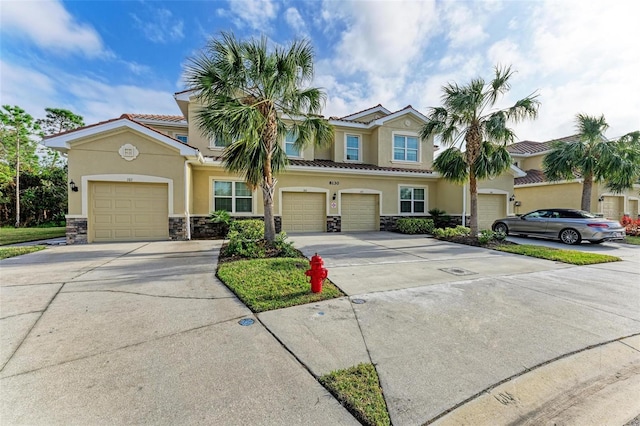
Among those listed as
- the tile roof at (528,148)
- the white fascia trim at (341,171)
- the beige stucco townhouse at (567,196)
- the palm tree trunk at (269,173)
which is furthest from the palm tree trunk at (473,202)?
the tile roof at (528,148)

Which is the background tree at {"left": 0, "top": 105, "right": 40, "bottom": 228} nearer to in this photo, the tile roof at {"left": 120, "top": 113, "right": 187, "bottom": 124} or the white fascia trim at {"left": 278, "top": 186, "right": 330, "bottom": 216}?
the tile roof at {"left": 120, "top": 113, "right": 187, "bottom": 124}

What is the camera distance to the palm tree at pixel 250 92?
24.6ft

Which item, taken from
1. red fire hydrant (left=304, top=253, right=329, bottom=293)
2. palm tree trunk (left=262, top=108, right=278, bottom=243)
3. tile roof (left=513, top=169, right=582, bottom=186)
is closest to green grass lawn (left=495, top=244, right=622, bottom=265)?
red fire hydrant (left=304, top=253, right=329, bottom=293)

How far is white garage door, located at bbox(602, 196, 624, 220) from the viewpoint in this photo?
60.7ft

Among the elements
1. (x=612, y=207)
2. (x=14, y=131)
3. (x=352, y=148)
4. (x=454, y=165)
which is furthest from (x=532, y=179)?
(x=14, y=131)

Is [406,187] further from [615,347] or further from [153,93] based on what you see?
[153,93]

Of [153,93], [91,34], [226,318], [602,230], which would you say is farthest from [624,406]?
[153,93]

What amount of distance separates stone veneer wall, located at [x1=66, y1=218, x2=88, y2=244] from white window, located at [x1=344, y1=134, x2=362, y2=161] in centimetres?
1289

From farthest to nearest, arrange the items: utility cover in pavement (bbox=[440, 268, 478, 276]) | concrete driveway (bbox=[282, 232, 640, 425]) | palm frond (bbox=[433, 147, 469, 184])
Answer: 1. palm frond (bbox=[433, 147, 469, 184])
2. utility cover in pavement (bbox=[440, 268, 478, 276])
3. concrete driveway (bbox=[282, 232, 640, 425])

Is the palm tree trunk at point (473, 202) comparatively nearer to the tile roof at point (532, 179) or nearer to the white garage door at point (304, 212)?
the white garage door at point (304, 212)

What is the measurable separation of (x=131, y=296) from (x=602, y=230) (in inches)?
614

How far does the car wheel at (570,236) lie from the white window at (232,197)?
1425cm

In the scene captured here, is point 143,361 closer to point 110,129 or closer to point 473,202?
point 110,129

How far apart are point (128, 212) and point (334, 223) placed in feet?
30.6
